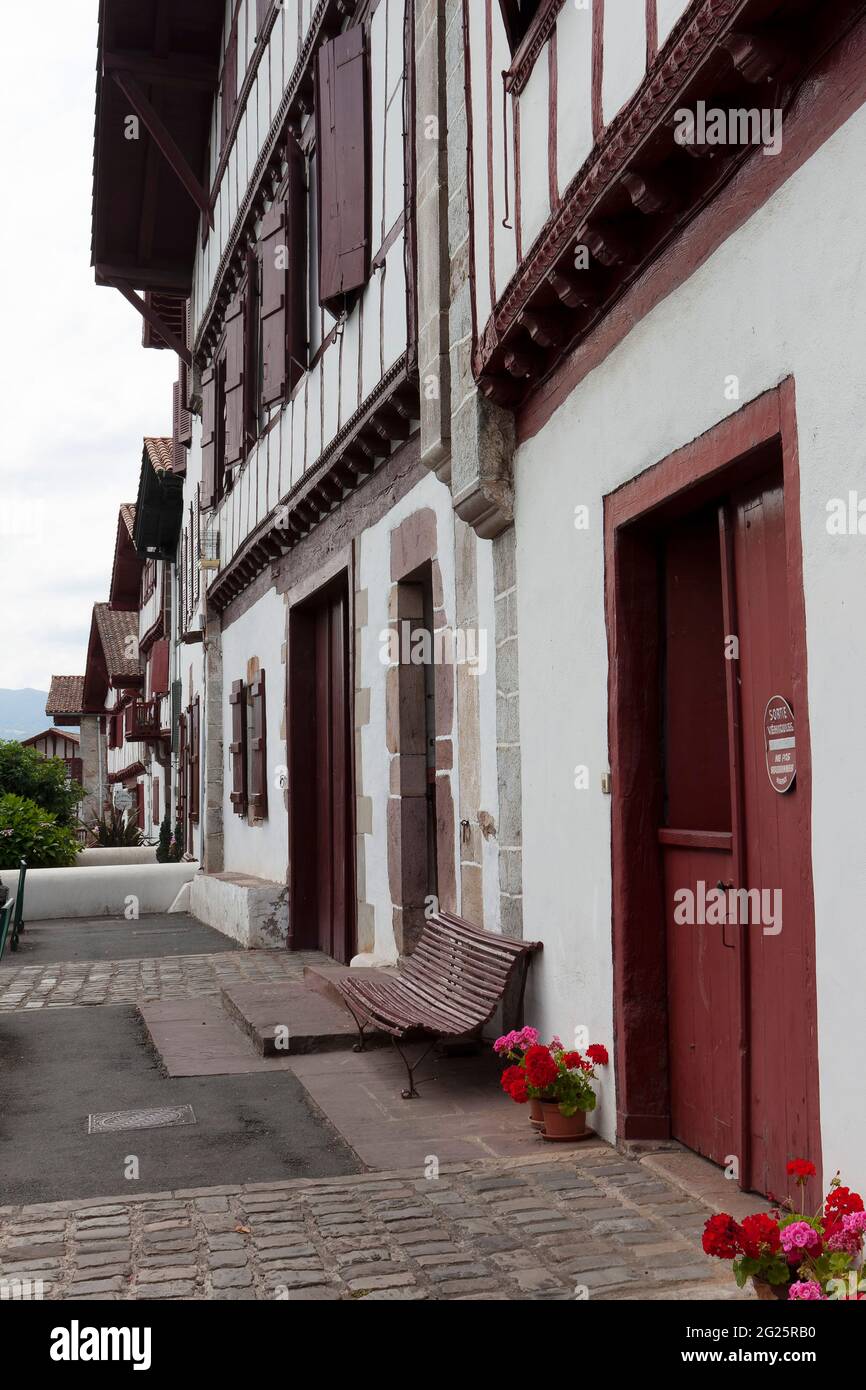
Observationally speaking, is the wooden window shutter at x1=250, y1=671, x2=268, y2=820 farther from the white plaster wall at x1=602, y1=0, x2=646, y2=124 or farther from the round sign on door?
the round sign on door

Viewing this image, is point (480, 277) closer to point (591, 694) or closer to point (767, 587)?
point (591, 694)

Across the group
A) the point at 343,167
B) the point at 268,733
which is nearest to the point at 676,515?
the point at 343,167

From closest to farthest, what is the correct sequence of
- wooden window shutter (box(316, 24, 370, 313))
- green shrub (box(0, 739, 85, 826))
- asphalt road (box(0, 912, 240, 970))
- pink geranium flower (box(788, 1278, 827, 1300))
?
pink geranium flower (box(788, 1278, 827, 1300)) → wooden window shutter (box(316, 24, 370, 313)) → asphalt road (box(0, 912, 240, 970)) → green shrub (box(0, 739, 85, 826))

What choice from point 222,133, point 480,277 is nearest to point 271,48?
point 222,133

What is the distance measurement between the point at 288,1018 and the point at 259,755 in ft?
17.6

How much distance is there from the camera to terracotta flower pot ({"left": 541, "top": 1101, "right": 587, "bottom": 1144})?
4.53 metres

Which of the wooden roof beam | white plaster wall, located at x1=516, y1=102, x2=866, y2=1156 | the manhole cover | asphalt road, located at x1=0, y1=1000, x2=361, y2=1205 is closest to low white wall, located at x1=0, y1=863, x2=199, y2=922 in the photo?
the wooden roof beam

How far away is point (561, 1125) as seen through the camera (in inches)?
178

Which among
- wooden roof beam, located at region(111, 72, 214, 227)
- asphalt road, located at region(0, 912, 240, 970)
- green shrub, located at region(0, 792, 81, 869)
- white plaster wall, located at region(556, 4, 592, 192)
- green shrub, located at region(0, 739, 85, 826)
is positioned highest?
wooden roof beam, located at region(111, 72, 214, 227)

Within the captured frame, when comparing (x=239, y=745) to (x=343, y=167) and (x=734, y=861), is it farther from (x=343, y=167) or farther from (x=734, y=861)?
(x=734, y=861)

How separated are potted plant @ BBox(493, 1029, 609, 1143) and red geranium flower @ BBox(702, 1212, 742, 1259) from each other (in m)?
1.73

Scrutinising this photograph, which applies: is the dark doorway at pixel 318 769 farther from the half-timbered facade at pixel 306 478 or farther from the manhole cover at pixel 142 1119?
the manhole cover at pixel 142 1119

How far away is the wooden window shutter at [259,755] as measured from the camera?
38.3 ft

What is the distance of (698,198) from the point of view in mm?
3686
